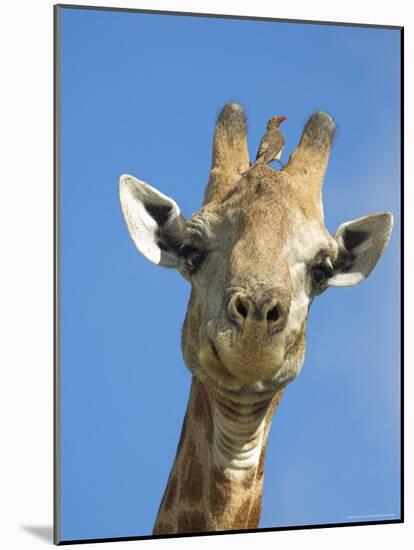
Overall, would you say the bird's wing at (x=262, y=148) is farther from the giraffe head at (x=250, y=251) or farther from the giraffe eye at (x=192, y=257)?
the giraffe eye at (x=192, y=257)

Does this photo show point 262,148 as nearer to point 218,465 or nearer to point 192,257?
point 192,257

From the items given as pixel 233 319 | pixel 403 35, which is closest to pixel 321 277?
pixel 233 319

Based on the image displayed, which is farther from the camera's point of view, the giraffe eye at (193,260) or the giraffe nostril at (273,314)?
the giraffe eye at (193,260)

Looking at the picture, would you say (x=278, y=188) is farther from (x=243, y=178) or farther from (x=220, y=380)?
(x=220, y=380)

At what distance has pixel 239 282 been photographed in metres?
6.82

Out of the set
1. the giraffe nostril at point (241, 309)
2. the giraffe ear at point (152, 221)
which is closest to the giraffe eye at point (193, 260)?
the giraffe ear at point (152, 221)

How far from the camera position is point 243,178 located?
295 inches

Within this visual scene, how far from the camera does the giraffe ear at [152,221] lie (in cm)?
742

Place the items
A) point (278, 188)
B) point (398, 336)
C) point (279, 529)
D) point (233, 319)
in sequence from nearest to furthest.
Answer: point (233, 319) < point (278, 188) < point (279, 529) < point (398, 336)

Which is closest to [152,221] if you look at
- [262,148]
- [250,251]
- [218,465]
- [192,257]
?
[192,257]

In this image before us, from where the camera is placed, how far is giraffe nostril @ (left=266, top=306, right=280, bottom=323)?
22.0 ft

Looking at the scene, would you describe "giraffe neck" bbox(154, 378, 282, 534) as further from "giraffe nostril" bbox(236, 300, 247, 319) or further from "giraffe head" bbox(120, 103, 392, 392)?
"giraffe nostril" bbox(236, 300, 247, 319)


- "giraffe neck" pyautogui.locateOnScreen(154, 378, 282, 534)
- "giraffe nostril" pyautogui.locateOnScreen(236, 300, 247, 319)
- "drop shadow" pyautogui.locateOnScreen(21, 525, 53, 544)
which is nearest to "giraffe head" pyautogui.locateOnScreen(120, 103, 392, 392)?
"giraffe nostril" pyautogui.locateOnScreen(236, 300, 247, 319)

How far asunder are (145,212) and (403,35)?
2.61 m
